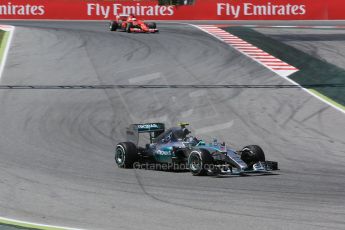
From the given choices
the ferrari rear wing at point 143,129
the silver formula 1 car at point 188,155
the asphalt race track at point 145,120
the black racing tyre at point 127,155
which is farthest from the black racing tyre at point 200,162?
the ferrari rear wing at point 143,129

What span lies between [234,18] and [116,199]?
1433 inches

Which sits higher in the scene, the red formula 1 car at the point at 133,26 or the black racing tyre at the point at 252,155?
the red formula 1 car at the point at 133,26

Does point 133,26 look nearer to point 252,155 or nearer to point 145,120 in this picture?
point 145,120

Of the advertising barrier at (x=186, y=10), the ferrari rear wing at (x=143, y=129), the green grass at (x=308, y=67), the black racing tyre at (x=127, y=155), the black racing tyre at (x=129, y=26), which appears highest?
the advertising barrier at (x=186, y=10)

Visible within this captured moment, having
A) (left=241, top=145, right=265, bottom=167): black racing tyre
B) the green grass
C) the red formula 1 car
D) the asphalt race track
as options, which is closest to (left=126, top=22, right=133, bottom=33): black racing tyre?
the red formula 1 car

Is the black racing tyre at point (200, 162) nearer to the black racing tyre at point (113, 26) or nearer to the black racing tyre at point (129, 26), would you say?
the black racing tyre at point (129, 26)

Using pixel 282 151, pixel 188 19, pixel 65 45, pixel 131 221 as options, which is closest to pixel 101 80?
pixel 65 45

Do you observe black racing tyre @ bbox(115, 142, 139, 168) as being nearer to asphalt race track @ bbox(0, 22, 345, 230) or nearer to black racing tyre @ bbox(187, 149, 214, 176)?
asphalt race track @ bbox(0, 22, 345, 230)

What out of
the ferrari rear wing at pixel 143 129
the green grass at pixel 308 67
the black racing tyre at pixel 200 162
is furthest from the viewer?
the green grass at pixel 308 67

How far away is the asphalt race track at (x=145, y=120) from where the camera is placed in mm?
11414

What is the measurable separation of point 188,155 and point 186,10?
32.9 m

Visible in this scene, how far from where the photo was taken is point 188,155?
52.4ft

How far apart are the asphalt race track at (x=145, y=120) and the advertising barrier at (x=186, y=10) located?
5.76 metres

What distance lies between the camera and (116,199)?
1245 cm
